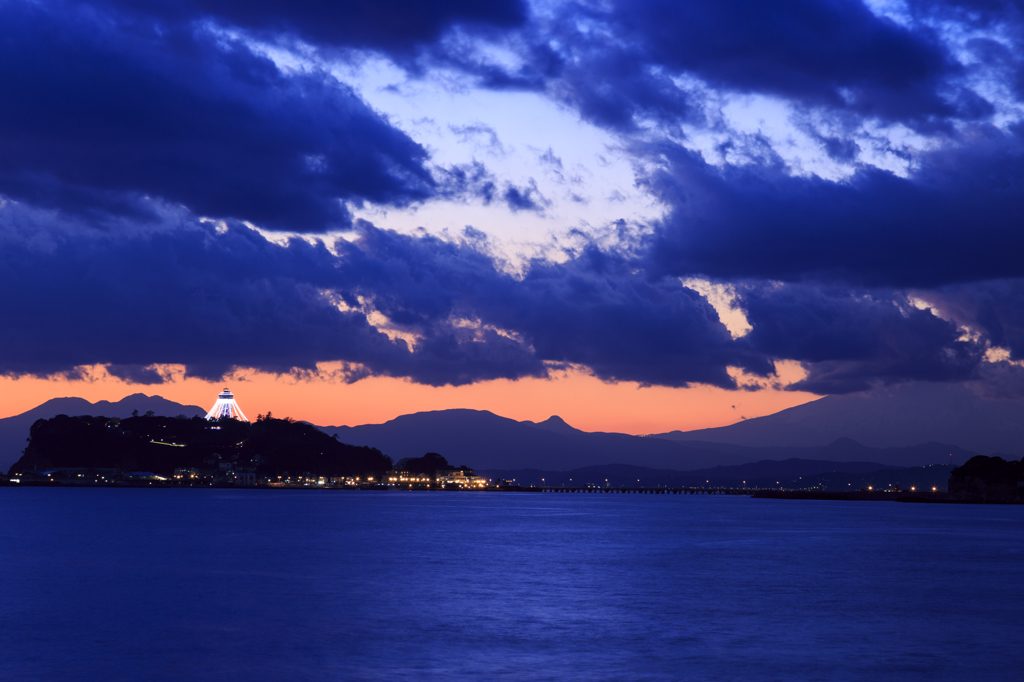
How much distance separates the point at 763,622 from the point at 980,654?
8704 mm

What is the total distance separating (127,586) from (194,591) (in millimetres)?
5047

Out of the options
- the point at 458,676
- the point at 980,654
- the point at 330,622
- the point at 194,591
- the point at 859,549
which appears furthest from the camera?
the point at 859,549

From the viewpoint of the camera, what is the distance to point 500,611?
4156 centimetres

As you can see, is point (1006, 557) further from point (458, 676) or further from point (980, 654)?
point (458, 676)

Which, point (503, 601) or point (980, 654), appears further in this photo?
point (503, 601)

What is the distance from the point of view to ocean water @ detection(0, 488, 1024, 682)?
29.8 metres

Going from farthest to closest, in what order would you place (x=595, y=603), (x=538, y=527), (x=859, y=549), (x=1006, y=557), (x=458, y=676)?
(x=538, y=527)
(x=859, y=549)
(x=1006, y=557)
(x=595, y=603)
(x=458, y=676)

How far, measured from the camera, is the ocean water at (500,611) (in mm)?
29766

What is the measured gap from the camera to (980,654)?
32.8 m

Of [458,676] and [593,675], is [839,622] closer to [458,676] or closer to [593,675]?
[593,675]

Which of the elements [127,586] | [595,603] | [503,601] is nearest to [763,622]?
[595,603]

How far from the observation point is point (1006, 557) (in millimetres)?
75438

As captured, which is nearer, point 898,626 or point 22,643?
point 22,643

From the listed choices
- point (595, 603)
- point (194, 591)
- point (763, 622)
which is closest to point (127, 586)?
point (194, 591)
